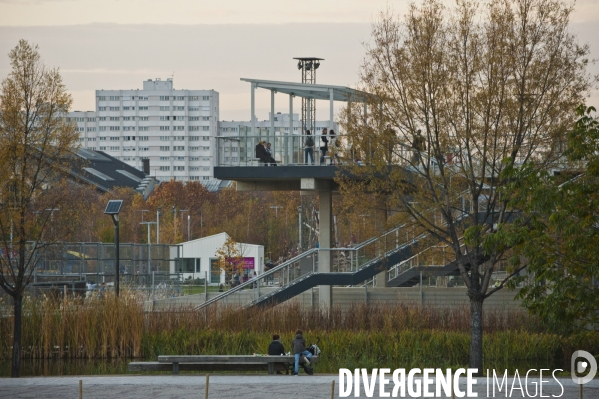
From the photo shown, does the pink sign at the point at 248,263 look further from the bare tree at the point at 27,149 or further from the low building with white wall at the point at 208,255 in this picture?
the bare tree at the point at 27,149

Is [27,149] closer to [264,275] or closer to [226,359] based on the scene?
[226,359]

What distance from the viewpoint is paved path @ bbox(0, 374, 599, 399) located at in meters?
22.2

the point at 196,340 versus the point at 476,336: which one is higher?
the point at 476,336

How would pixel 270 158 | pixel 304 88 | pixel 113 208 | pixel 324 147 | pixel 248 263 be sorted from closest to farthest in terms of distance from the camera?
pixel 113 208 < pixel 324 147 < pixel 270 158 < pixel 304 88 < pixel 248 263

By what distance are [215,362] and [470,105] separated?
31.6ft

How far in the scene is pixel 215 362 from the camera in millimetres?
27172

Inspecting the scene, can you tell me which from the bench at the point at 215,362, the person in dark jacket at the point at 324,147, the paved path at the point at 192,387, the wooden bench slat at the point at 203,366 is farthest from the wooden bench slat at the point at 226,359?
the person in dark jacket at the point at 324,147

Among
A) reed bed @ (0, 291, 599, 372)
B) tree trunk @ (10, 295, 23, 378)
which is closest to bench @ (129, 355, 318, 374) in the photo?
tree trunk @ (10, 295, 23, 378)

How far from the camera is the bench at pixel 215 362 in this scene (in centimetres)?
2683

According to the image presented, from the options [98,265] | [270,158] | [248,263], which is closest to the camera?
[270,158]

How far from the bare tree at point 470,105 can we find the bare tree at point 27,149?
8155 mm

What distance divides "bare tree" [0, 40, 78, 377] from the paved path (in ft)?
13.2

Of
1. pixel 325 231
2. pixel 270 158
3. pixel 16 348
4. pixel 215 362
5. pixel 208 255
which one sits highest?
pixel 270 158

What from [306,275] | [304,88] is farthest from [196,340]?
[304,88]
